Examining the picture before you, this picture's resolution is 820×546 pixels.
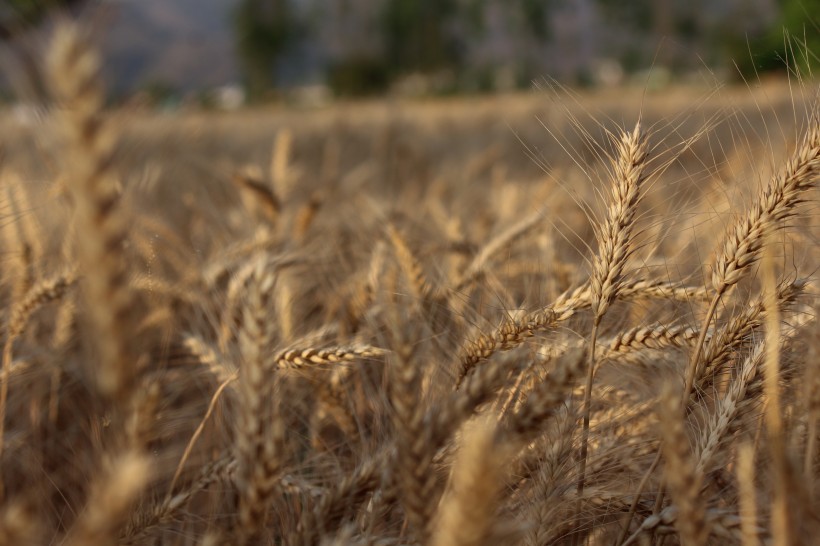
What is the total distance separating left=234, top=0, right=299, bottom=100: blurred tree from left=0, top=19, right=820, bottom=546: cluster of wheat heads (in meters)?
41.3

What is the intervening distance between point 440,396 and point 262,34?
43.5 meters

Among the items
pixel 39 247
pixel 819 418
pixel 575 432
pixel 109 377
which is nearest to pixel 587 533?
pixel 575 432

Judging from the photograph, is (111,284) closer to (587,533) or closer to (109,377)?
(109,377)

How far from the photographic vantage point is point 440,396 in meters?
0.98

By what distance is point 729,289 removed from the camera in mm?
965

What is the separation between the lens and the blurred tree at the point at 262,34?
134ft

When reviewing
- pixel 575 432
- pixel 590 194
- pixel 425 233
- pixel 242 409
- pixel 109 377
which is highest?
pixel 109 377

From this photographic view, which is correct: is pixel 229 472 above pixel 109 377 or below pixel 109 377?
below

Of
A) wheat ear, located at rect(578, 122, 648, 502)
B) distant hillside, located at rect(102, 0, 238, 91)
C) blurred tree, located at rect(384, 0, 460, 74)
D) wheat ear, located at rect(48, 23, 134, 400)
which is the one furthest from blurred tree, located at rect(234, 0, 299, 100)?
distant hillside, located at rect(102, 0, 238, 91)

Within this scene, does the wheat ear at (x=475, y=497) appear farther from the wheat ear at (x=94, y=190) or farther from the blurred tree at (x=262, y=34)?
the blurred tree at (x=262, y=34)

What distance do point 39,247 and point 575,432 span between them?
1423 millimetres

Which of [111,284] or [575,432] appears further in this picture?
[575,432]

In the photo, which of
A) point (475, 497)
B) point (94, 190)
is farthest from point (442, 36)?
point (475, 497)

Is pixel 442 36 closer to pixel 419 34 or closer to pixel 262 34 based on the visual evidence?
pixel 419 34
